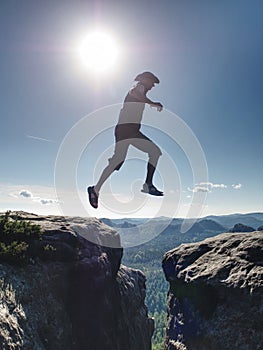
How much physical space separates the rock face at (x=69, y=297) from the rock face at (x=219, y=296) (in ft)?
11.1

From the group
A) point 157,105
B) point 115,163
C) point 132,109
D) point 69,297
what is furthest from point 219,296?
point 132,109

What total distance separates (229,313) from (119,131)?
8.25 metres

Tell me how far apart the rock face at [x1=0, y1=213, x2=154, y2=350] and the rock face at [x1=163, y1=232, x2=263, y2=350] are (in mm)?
3382

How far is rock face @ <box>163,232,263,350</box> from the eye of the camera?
1001cm

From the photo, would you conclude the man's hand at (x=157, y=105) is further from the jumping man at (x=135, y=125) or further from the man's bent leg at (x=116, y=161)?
the man's bent leg at (x=116, y=161)

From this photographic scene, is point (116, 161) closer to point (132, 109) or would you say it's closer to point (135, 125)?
point (135, 125)

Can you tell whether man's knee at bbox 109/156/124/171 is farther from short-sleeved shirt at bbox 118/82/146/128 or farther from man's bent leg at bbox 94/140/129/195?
short-sleeved shirt at bbox 118/82/146/128

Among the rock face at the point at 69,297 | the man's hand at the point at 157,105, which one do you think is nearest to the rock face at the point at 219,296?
the rock face at the point at 69,297

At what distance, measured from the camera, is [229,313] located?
10.6 metres

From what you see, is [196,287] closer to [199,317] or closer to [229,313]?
[199,317]

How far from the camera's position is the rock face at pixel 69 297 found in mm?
8789

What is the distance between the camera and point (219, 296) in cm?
1136

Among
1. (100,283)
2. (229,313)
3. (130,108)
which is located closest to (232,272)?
(229,313)

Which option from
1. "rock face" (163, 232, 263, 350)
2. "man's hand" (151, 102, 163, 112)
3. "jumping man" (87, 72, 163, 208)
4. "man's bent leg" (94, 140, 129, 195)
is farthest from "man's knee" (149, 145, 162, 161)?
"rock face" (163, 232, 263, 350)
